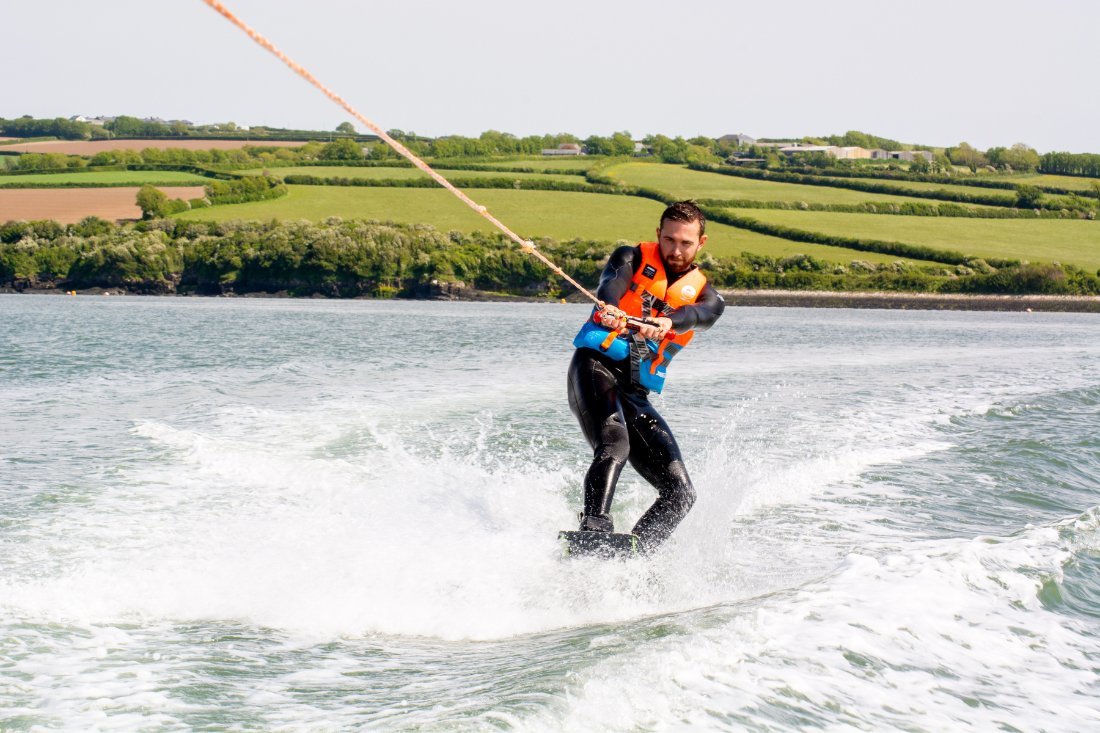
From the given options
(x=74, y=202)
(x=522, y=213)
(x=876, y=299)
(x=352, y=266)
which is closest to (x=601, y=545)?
(x=876, y=299)

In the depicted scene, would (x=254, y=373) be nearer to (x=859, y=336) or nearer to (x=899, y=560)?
(x=899, y=560)

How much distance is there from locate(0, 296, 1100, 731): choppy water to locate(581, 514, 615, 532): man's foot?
184 millimetres

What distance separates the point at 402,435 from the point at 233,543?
4.67 meters

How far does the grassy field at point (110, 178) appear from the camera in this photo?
7569cm

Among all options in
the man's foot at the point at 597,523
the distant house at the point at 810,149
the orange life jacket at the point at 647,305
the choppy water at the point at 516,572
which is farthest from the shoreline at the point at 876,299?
the man's foot at the point at 597,523

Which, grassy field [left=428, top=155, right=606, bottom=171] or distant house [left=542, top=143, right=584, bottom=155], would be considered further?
distant house [left=542, top=143, right=584, bottom=155]

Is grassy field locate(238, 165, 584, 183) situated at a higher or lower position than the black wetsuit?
higher

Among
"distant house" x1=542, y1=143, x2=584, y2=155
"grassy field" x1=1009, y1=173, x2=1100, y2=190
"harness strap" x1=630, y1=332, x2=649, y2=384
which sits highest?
"distant house" x1=542, y1=143, x2=584, y2=155

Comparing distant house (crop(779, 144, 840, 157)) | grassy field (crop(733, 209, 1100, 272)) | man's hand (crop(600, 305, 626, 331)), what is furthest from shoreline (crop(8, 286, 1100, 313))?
man's hand (crop(600, 305, 626, 331))

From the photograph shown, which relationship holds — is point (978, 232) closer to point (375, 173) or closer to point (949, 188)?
point (949, 188)

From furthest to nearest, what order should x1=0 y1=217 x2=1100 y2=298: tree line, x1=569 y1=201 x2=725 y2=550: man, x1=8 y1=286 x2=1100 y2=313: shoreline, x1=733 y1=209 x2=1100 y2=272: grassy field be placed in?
x1=733 y1=209 x2=1100 y2=272: grassy field
x1=0 y1=217 x2=1100 y2=298: tree line
x1=8 y1=286 x2=1100 y2=313: shoreline
x1=569 y1=201 x2=725 y2=550: man

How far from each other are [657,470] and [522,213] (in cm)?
6667

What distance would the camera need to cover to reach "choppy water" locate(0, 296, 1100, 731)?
382 centimetres

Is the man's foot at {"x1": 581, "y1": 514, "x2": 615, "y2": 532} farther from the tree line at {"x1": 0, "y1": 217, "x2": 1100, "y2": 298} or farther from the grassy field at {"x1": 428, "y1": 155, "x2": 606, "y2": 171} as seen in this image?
the grassy field at {"x1": 428, "y1": 155, "x2": 606, "y2": 171}
